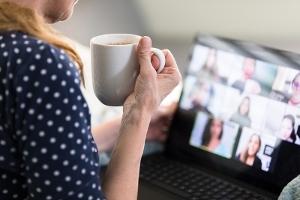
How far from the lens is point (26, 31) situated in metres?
0.65

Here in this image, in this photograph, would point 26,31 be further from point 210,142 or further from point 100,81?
point 210,142

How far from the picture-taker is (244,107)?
1.04m

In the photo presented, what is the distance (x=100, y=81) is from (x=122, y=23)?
65 cm

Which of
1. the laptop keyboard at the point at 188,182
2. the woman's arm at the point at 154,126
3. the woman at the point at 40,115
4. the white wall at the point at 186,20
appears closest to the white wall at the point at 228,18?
the white wall at the point at 186,20

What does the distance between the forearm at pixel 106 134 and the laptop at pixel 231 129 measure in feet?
0.27

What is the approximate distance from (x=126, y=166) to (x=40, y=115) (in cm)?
17

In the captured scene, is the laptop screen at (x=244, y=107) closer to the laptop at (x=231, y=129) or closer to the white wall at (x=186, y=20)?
the laptop at (x=231, y=129)

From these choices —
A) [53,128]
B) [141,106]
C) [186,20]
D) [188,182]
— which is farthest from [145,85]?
[186,20]

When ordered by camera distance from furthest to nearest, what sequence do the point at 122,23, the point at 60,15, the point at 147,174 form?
the point at 122,23
the point at 147,174
the point at 60,15

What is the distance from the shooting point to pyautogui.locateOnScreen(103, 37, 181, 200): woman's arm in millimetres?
734

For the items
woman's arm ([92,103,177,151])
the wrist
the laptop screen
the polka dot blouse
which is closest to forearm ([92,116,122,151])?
woman's arm ([92,103,177,151])

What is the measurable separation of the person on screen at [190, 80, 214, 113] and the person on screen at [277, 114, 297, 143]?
171mm

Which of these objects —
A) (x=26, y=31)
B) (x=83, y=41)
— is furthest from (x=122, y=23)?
(x=26, y=31)

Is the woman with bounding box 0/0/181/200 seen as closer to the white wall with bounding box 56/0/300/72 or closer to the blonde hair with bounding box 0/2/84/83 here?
the blonde hair with bounding box 0/2/84/83
